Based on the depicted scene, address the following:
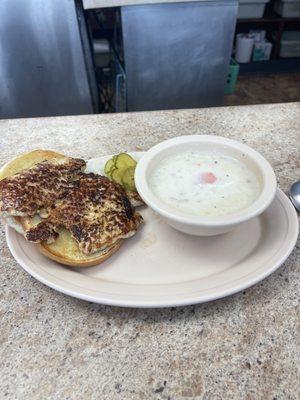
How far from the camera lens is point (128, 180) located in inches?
37.8

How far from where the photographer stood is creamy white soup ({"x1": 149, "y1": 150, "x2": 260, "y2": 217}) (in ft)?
2.67

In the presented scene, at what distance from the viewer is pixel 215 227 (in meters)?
0.74

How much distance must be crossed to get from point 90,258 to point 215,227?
0.28 metres

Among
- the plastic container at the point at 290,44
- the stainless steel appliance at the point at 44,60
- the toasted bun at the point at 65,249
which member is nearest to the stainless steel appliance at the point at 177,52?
the stainless steel appliance at the point at 44,60

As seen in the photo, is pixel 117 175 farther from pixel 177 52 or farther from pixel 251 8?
pixel 251 8

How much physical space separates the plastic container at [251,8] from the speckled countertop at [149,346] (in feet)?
12.1

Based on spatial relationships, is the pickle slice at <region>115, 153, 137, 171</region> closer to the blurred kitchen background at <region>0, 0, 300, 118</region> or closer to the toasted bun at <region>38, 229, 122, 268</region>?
the toasted bun at <region>38, 229, 122, 268</region>

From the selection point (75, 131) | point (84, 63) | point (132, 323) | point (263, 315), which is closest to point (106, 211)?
point (132, 323)

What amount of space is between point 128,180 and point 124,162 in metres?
0.07

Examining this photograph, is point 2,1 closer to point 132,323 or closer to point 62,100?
point 62,100

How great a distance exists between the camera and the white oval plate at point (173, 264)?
701 millimetres

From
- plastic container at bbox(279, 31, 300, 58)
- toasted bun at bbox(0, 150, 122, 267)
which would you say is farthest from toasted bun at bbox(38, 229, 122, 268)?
plastic container at bbox(279, 31, 300, 58)

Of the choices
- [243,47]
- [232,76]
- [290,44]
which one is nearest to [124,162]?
[232,76]

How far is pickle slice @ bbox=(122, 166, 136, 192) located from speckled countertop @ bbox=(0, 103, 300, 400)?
1.08 ft
